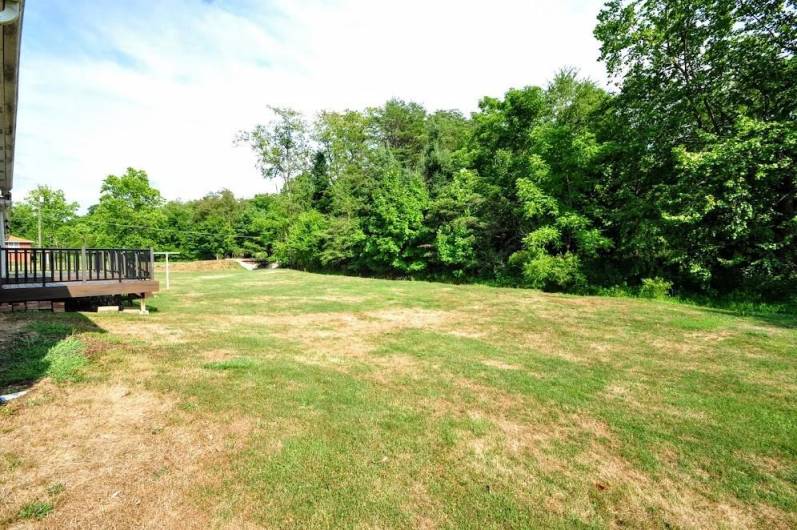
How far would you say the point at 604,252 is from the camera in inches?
577

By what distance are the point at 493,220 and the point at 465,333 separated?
39.0ft

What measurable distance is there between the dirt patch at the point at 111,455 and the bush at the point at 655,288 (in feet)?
44.7

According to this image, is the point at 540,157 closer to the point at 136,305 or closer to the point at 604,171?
the point at 604,171

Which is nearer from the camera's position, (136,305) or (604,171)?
(136,305)

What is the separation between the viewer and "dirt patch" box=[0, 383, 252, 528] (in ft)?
7.42

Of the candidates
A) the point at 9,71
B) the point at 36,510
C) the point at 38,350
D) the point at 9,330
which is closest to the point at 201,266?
the point at 9,330

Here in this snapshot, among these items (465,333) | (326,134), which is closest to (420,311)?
(465,333)

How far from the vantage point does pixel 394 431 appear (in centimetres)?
336

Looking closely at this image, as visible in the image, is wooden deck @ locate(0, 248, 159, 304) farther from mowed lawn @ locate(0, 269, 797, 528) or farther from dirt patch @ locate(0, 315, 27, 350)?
mowed lawn @ locate(0, 269, 797, 528)

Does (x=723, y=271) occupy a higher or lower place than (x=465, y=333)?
higher

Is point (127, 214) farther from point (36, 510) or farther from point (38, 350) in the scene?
point (36, 510)

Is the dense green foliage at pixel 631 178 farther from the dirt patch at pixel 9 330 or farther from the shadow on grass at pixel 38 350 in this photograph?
the shadow on grass at pixel 38 350

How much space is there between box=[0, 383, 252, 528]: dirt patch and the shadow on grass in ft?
1.16

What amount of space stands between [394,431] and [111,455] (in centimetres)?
230
